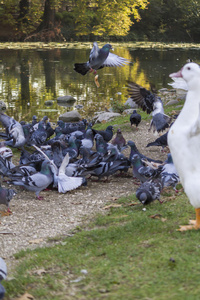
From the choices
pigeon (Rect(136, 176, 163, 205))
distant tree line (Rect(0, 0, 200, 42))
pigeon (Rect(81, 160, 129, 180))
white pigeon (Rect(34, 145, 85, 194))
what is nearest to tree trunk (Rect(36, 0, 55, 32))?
distant tree line (Rect(0, 0, 200, 42))

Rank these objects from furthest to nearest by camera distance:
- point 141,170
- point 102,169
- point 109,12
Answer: point 109,12 → point 102,169 → point 141,170

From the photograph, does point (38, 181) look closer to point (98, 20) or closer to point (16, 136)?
point (16, 136)

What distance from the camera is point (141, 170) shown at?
700 centimetres

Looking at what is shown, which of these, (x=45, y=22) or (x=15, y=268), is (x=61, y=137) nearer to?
(x=15, y=268)

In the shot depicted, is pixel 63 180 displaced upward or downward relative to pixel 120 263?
downward

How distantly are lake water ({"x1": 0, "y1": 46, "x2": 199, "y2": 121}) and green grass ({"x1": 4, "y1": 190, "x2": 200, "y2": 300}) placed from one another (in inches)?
346

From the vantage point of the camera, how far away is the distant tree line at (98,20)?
28.7m

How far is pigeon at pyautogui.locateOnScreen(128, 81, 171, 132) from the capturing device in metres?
8.92

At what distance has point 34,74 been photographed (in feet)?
70.1

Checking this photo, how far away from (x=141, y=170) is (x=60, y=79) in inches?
545

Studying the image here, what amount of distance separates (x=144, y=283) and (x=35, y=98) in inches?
529

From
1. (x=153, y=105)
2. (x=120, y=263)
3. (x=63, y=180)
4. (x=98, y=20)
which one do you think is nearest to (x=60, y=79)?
(x=153, y=105)

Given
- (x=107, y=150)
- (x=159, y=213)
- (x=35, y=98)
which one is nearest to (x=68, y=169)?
(x=107, y=150)

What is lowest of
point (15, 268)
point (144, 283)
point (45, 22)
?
point (15, 268)
